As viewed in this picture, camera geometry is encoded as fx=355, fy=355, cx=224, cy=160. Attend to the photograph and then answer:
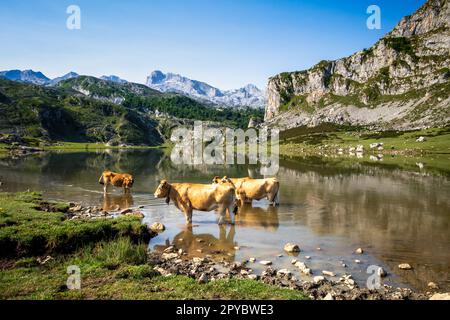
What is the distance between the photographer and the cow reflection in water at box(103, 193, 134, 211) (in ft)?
88.6

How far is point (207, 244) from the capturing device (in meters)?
18.0

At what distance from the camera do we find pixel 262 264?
1475cm

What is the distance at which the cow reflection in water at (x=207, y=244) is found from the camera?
642 inches

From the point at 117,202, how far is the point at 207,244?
45.1 feet

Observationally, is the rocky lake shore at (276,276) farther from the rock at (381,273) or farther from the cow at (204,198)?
the cow at (204,198)

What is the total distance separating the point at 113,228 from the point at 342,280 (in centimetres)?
1053

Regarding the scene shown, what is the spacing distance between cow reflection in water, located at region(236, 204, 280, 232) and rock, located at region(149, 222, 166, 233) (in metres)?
4.74

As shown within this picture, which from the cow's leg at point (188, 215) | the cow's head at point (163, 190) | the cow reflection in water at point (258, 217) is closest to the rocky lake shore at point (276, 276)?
the cow's leg at point (188, 215)

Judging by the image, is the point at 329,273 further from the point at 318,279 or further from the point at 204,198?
the point at 204,198

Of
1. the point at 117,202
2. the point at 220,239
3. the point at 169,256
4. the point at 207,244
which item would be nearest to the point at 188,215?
the point at 220,239

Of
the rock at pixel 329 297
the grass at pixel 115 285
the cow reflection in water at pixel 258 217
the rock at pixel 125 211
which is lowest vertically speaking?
the rock at pixel 329 297

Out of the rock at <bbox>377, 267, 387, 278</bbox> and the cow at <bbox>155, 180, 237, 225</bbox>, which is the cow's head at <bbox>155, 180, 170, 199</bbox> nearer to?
the cow at <bbox>155, 180, 237, 225</bbox>

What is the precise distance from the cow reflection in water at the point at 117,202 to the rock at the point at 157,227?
663cm

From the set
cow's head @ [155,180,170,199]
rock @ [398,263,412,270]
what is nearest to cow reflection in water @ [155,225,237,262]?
cow's head @ [155,180,170,199]
